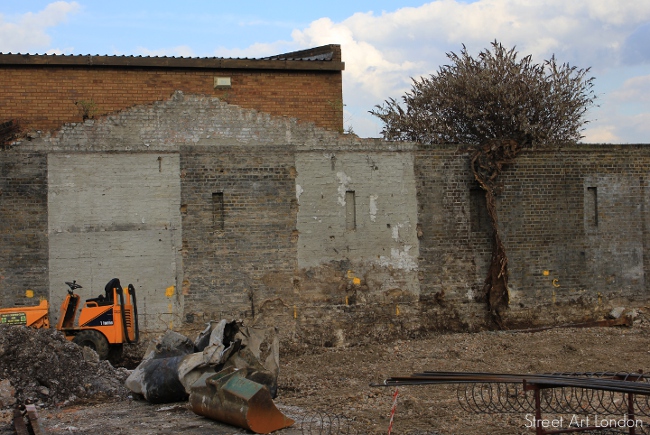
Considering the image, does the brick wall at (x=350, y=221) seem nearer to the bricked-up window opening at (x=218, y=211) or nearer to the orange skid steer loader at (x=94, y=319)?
the bricked-up window opening at (x=218, y=211)

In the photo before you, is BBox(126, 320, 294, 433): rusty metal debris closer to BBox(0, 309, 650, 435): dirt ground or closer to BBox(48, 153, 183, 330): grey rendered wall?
BBox(0, 309, 650, 435): dirt ground

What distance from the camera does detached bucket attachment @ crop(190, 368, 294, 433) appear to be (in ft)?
26.7

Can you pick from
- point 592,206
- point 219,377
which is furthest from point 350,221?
point 219,377

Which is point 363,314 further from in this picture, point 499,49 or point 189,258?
point 499,49

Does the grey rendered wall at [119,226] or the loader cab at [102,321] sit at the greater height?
the grey rendered wall at [119,226]

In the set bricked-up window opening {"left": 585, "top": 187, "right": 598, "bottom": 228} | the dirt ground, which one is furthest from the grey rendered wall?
bricked-up window opening {"left": 585, "top": 187, "right": 598, "bottom": 228}

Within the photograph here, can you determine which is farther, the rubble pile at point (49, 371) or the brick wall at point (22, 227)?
the brick wall at point (22, 227)

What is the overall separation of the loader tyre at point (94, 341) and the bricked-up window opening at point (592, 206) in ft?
33.1

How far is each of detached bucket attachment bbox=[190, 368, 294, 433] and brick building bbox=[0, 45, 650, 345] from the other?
5.10 meters

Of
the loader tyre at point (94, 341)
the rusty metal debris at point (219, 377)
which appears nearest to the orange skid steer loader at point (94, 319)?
the loader tyre at point (94, 341)

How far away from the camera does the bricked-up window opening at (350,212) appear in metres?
14.7

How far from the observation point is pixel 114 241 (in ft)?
45.0

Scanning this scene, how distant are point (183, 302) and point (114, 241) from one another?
67.3 inches

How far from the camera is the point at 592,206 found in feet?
51.8
